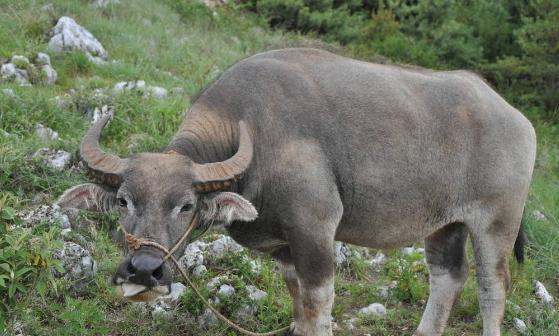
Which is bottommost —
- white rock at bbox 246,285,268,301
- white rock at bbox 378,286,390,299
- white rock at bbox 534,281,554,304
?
white rock at bbox 534,281,554,304

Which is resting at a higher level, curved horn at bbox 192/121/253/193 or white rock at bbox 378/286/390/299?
curved horn at bbox 192/121/253/193

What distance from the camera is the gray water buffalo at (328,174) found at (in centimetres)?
459

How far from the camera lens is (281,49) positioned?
5719 mm

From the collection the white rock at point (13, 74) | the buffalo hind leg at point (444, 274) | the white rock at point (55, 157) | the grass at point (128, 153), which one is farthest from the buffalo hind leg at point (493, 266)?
the white rock at point (13, 74)

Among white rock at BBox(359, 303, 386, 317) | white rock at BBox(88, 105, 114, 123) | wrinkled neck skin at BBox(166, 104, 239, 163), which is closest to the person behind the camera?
wrinkled neck skin at BBox(166, 104, 239, 163)

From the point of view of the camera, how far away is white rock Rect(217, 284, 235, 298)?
239 inches

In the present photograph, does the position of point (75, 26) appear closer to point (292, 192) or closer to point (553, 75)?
point (292, 192)

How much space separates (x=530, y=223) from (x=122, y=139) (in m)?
4.54

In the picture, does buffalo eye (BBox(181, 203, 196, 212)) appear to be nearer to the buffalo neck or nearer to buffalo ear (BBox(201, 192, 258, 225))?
buffalo ear (BBox(201, 192, 258, 225))

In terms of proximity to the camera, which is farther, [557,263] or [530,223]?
[530,223]

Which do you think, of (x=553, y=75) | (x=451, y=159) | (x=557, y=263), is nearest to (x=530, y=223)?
(x=557, y=263)

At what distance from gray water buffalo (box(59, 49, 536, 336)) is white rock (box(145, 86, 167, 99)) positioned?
3.66 m

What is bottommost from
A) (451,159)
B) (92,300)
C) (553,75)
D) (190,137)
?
(553,75)

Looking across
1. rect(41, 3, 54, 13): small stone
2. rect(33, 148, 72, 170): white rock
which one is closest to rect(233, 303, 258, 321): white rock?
rect(33, 148, 72, 170): white rock
